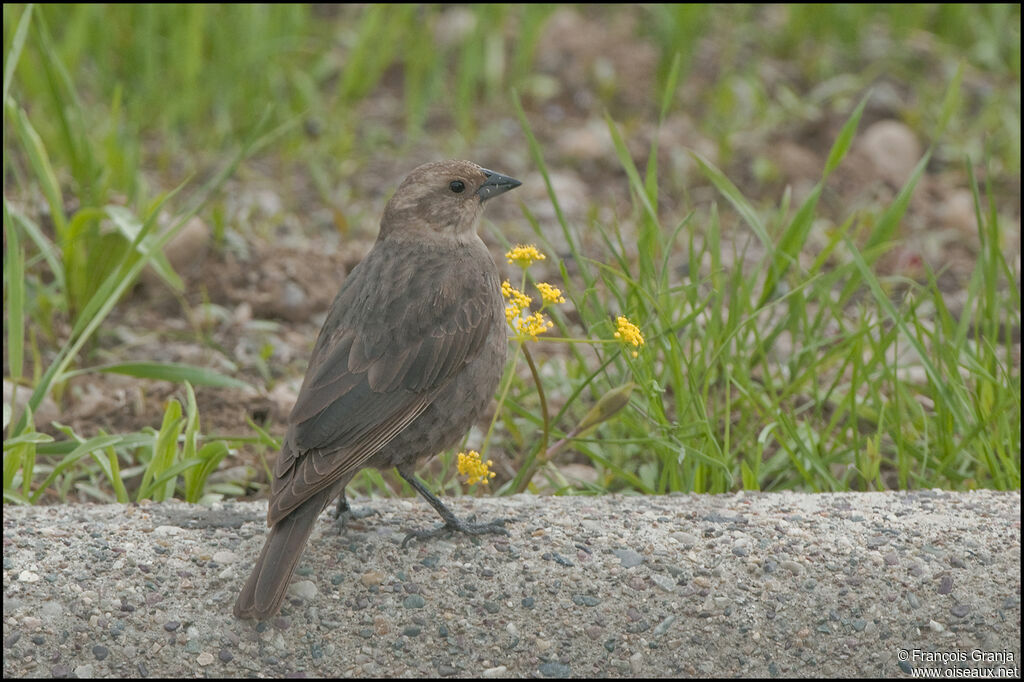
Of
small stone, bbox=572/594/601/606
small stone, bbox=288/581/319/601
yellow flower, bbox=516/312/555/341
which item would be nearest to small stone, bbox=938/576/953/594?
small stone, bbox=572/594/601/606

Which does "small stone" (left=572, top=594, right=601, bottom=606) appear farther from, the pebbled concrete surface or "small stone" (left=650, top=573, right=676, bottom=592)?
"small stone" (left=650, top=573, right=676, bottom=592)

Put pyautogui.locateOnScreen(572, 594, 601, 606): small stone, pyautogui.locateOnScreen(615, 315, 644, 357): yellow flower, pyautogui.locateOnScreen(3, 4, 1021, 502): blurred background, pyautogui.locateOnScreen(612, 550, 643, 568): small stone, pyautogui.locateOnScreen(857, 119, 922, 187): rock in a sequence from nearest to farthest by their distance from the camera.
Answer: pyautogui.locateOnScreen(572, 594, 601, 606): small stone → pyautogui.locateOnScreen(612, 550, 643, 568): small stone → pyautogui.locateOnScreen(615, 315, 644, 357): yellow flower → pyautogui.locateOnScreen(3, 4, 1021, 502): blurred background → pyautogui.locateOnScreen(857, 119, 922, 187): rock

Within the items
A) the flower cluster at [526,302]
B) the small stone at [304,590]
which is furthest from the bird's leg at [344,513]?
the flower cluster at [526,302]

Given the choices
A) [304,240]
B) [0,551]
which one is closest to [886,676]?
[0,551]

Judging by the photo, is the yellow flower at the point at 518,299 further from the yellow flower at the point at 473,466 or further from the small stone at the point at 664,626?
the small stone at the point at 664,626

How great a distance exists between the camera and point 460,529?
3701mm

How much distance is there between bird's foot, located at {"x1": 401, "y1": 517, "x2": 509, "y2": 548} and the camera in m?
3.68

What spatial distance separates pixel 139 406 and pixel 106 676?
1.86 meters

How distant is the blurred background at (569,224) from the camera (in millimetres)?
4398

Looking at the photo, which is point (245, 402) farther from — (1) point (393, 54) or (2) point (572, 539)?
(1) point (393, 54)

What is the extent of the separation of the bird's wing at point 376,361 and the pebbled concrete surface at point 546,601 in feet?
0.83

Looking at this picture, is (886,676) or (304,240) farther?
(304,240)

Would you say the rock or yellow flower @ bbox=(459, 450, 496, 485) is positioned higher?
the rock

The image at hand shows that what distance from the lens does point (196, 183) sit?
6.87 metres
